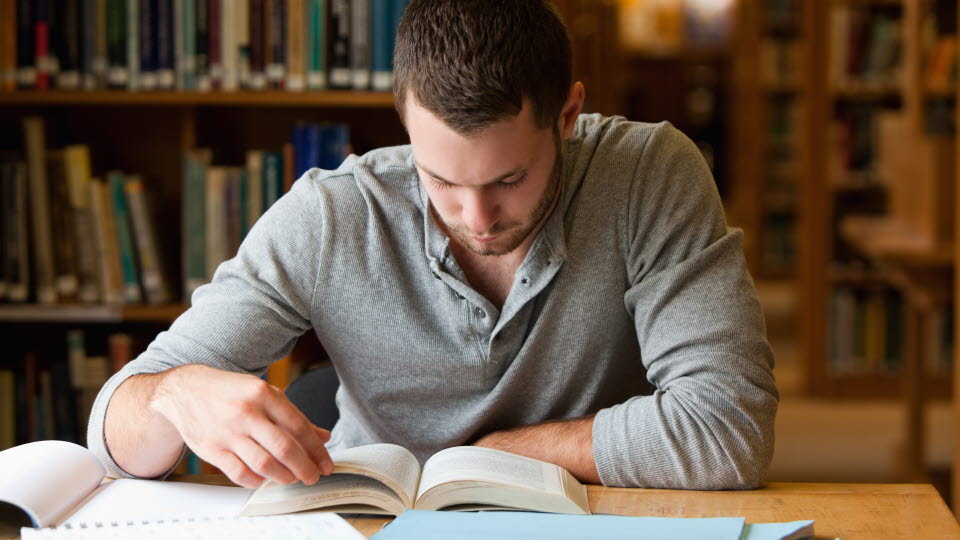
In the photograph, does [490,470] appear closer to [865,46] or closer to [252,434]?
[252,434]

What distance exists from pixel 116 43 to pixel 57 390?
0.74 metres

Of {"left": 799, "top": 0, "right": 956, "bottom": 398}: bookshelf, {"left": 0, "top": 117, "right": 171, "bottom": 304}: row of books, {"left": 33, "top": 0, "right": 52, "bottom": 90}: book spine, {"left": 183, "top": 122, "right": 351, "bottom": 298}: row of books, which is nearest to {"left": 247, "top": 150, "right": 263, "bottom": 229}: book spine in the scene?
{"left": 183, "top": 122, "right": 351, "bottom": 298}: row of books

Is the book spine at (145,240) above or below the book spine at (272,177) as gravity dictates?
below

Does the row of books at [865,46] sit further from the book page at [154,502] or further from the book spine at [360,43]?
the book page at [154,502]

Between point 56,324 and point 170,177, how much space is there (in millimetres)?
422

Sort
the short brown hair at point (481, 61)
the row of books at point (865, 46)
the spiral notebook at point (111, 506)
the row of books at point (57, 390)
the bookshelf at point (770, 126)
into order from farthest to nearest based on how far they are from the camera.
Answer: the bookshelf at point (770, 126) → the row of books at point (865, 46) → the row of books at point (57, 390) → the short brown hair at point (481, 61) → the spiral notebook at point (111, 506)

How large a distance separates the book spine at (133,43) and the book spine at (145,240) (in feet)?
0.67

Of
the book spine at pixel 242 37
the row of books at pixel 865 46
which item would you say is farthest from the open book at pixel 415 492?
the row of books at pixel 865 46

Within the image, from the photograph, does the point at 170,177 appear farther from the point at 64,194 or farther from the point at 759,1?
the point at 759,1

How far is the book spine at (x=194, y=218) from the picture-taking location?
2191 millimetres

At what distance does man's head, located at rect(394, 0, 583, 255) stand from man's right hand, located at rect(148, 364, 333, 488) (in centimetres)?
29

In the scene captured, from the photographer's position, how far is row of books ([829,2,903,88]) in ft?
13.9

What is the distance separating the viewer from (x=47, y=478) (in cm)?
104

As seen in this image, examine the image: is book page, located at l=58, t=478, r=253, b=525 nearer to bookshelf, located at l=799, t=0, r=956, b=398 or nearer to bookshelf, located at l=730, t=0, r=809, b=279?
bookshelf, located at l=799, t=0, r=956, b=398
